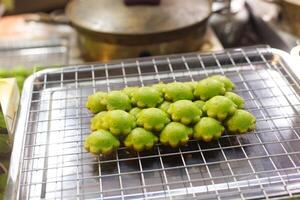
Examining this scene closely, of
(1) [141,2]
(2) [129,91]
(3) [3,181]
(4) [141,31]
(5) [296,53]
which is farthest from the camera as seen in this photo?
(1) [141,2]

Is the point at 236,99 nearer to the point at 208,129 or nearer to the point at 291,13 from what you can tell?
the point at 208,129

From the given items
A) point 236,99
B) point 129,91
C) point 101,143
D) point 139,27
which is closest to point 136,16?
point 139,27

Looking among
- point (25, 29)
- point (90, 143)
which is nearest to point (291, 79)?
point (90, 143)

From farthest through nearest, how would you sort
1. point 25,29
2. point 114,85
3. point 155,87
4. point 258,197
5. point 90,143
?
point 25,29 → point 114,85 → point 155,87 → point 90,143 → point 258,197

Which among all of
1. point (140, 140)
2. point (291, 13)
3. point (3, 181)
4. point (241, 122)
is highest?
point (3, 181)

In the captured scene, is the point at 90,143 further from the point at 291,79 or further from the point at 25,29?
the point at 25,29

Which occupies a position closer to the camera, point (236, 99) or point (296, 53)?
point (236, 99)

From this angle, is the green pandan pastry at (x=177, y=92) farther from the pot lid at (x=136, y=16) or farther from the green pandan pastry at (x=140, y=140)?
the pot lid at (x=136, y=16)
